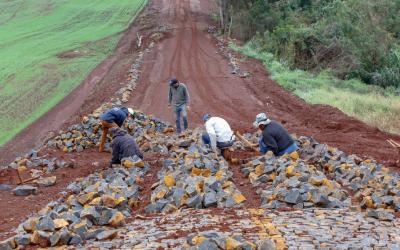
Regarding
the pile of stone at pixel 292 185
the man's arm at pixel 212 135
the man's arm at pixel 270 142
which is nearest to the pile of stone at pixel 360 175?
the pile of stone at pixel 292 185

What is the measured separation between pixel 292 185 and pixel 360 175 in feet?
6.84

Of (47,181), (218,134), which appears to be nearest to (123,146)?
(47,181)

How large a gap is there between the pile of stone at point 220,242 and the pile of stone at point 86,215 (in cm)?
141

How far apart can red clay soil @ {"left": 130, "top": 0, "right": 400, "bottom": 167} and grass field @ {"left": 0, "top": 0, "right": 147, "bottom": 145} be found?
4088 mm

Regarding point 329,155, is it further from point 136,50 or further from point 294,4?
point 294,4

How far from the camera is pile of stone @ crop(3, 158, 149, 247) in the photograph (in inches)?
284

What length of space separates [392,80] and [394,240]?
20.1 metres

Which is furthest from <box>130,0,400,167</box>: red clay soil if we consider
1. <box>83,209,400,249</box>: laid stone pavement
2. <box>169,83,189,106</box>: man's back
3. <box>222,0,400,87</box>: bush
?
<box>83,209,400,249</box>: laid stone pavement

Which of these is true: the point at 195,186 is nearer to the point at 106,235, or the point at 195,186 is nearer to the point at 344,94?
the point at 106,235

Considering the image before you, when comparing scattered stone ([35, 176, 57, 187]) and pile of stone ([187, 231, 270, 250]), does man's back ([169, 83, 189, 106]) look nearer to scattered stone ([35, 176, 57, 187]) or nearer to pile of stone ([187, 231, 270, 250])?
scattered stone ([35, 176, 57, 187])

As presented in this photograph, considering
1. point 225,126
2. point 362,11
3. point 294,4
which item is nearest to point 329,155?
point 225,126

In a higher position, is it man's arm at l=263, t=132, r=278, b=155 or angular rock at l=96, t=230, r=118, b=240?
angular rock at l=96, t=230, r=118, b=240

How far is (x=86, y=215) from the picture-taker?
7859mm

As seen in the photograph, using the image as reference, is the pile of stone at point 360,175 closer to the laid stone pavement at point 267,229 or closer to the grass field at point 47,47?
the laid stone pavement at point 267,229
